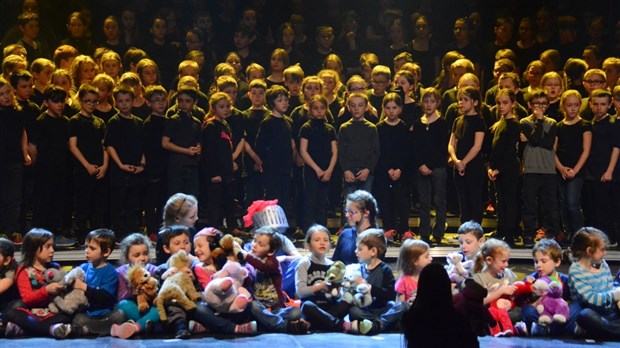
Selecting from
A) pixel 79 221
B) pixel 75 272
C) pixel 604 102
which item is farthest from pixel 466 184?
pixel 75 272

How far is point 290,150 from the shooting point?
30.8ft

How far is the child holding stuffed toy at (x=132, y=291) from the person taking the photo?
6594mm

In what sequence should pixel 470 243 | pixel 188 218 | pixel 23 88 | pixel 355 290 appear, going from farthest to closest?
pixel 23 88, pixel 188 218, pixel 470 243, pixel 355 290

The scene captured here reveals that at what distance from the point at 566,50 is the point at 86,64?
4672mm

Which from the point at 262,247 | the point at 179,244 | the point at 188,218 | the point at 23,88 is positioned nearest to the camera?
the point at 262,247

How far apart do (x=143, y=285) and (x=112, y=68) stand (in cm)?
365

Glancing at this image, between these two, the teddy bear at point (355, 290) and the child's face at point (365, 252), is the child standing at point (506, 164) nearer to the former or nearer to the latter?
the child's face at point (365, 252)

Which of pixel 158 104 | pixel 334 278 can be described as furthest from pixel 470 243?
pixel 158 104

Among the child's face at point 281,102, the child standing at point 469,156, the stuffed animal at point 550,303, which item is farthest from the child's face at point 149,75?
the stuffed animal at point 550,303

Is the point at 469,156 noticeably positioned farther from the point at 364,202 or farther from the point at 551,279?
the point at 551,279

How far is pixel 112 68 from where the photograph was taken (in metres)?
9.90

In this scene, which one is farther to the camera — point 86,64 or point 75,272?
point 86,64

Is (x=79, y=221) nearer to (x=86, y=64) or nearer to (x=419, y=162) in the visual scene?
(x=86, y=64)

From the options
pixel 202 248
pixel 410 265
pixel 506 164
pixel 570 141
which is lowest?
pixel 410 265
